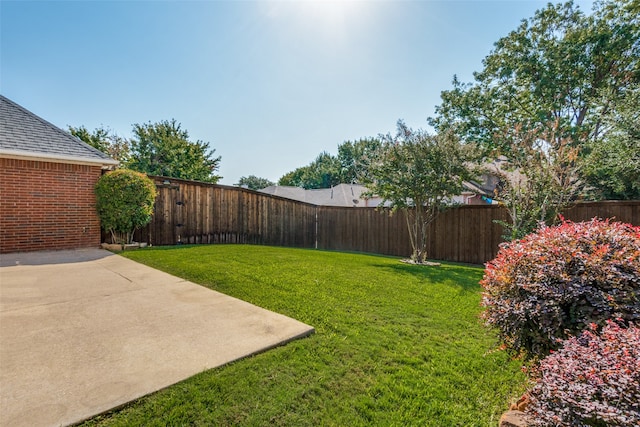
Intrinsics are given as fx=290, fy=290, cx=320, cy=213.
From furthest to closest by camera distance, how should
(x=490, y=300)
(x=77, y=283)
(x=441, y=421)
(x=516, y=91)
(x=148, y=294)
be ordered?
(x=516, y=91) → (x=77, y=283) → (x=148, y=294) → (x=490, y=300) → (x=441, y=421)

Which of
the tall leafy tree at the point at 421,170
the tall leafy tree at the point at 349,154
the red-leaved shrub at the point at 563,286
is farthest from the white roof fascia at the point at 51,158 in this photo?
the tall leafy tree at the point at 349,154

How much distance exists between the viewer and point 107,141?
63.8 feet

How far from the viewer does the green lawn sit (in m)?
1.76

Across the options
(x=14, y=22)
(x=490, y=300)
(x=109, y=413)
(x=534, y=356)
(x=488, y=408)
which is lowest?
(x=488, y=408)

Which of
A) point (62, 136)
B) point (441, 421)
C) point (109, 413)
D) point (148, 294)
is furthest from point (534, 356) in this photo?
point (62, 136)

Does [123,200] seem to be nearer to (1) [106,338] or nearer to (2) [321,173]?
(1) [106,338]

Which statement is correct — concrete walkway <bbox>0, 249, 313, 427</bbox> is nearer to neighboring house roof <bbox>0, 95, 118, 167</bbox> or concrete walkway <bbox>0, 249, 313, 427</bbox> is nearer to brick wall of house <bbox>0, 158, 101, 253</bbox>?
brick wall of house <bbox>0, 158, 101, 253</bbox>

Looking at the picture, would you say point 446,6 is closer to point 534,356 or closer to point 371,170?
point 371,170

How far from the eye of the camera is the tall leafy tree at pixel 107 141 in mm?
16556

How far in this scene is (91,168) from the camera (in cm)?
793

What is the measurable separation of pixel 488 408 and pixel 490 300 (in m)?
0.71

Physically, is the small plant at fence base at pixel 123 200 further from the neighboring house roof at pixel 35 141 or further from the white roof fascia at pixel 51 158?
the neighboring house roof at pixel 35 141

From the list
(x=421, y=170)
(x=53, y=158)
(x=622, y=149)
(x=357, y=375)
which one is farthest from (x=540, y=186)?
(x=53, y=158)

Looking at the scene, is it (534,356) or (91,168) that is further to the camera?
(91,168)
